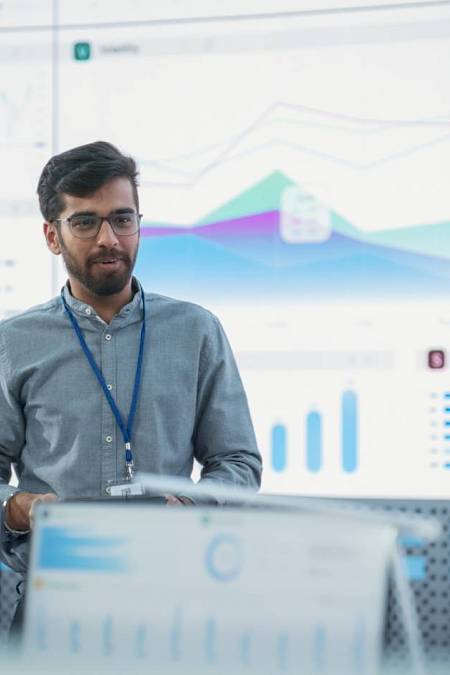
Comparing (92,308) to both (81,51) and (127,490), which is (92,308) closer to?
(127,490)

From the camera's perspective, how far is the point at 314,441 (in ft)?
8.04

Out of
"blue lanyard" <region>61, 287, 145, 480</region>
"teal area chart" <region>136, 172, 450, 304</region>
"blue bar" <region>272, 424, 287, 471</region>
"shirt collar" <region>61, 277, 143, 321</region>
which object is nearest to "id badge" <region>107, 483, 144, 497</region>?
"blue lanyard" <region>61, 287, 145, 480</region>

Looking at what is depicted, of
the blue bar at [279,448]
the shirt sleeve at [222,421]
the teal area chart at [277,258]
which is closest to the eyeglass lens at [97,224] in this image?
the shirt sleeve at [222,421]

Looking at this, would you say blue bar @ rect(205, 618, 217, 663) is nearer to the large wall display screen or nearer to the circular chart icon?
the circular chart icon

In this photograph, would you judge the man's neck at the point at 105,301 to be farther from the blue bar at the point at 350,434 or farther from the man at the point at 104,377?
the blue bar at the point at 350,434

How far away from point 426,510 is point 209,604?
1.59 m

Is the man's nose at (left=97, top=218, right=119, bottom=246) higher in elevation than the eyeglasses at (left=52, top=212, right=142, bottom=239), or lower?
lower

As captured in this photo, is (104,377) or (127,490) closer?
(127,490)

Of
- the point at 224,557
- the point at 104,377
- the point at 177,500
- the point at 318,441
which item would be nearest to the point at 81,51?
the point at 104,377

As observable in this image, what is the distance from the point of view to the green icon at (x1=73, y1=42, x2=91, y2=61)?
2.62 meters

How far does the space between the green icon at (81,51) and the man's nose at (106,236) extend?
1.00 meters

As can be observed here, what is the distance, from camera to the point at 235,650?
0.88 metres

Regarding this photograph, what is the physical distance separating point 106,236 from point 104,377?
0.29 metres

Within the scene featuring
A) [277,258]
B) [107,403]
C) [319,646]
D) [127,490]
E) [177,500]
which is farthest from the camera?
[277,258]
